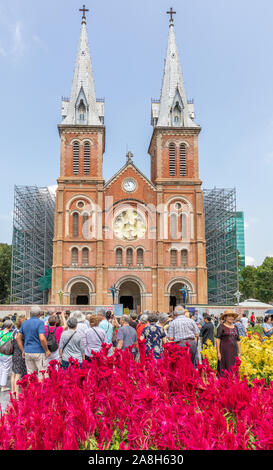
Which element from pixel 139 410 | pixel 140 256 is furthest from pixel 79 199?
pixel 139 410

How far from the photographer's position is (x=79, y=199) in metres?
44.7

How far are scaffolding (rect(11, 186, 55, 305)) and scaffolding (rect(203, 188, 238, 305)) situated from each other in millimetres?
19970

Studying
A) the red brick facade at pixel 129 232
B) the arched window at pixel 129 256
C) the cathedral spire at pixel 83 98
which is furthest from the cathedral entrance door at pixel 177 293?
the cathedral spire at pixel 83 98

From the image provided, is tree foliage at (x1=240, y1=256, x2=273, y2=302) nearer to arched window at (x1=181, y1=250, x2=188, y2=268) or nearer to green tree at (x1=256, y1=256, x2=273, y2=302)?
green tree at (x1=256, y1=256, x2=273, y2=302)

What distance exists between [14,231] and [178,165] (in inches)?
821

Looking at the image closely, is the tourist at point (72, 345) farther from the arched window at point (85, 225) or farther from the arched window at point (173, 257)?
the arched window at point (173, 257)

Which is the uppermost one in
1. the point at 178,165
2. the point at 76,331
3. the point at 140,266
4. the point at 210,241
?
the point at 178,165

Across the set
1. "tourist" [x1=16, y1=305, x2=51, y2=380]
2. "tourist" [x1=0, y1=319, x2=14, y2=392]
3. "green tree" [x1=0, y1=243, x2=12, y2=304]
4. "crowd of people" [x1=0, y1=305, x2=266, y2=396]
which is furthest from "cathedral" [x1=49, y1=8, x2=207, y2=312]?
"tourist" [x1=16, y1=305, x2=51, y2=380]

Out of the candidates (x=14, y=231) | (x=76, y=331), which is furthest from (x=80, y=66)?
(x=76, y=331)

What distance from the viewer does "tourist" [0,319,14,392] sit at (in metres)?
10.6

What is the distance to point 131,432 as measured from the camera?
3.99 meters

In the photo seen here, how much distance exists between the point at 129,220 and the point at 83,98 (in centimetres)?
1497

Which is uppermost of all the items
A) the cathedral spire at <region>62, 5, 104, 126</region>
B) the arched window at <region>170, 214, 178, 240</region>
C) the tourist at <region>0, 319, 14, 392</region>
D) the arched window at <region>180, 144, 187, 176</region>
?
the cathedral spire at <region>62, 5, 104, 126</region>
